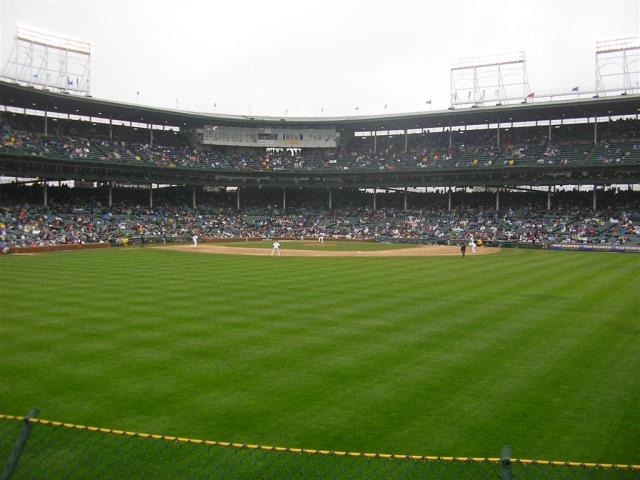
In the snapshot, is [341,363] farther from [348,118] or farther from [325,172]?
[348,118]

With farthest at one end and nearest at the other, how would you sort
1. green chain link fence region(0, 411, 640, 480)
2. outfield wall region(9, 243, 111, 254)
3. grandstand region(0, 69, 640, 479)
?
outfield wall region(9, 243, 111, 254), grandstand region(0, 69, 640, 479), green chain link fence region(0, 411, 640, 480)

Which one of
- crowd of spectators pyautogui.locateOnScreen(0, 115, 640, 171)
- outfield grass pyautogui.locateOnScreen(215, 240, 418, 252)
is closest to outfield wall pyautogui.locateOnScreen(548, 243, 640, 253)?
outfield grass pyautogui.locateOnScreen(215, 240, 418, 252)

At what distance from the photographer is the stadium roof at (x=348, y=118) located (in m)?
66.1

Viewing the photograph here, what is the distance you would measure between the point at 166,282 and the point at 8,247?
29053mm

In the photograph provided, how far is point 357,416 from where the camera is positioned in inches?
387

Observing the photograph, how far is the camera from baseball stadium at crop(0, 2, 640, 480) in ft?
27.7

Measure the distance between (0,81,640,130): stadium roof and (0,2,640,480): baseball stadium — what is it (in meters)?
0.83

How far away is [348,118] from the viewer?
85250 mm

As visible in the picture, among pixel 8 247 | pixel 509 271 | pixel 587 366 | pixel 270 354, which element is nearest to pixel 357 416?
pixel 270 354

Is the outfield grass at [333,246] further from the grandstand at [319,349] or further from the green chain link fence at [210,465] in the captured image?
the green chain link fence at [210,465]

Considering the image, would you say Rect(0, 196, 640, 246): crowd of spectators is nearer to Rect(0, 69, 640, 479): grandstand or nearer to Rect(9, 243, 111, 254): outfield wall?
Rect(0, 69, 640, 479): grandstand

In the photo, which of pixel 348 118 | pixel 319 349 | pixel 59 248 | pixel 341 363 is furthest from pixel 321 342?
pixel 348 118

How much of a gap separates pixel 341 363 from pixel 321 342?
6.66 ft

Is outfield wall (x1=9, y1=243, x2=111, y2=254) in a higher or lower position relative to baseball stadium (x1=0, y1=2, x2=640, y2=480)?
higher
